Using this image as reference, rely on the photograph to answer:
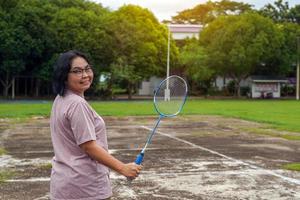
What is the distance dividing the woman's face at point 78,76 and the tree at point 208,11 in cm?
6123

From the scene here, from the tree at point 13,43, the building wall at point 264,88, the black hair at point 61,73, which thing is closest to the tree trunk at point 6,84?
the tree at point 13,43

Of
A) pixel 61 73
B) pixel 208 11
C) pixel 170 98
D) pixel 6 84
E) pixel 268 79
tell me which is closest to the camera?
pixel 61 73

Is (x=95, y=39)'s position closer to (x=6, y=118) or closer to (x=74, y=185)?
(x=6, y=118)

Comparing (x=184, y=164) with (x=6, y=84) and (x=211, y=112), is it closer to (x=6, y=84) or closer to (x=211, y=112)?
(x=211, y=112)

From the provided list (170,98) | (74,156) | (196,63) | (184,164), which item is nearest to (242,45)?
(196,63)

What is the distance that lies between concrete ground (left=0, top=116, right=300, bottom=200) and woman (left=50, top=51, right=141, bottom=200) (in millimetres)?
4012

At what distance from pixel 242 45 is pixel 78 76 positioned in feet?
153

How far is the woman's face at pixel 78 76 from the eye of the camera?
334 cm

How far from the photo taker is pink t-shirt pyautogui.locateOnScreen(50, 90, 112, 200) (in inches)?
126

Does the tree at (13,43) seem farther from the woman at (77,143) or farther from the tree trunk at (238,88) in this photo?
the woman at (77,143)

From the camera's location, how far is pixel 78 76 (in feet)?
11.0

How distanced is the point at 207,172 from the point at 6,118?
1588 centimetres

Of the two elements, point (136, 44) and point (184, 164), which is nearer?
point (184, 164)

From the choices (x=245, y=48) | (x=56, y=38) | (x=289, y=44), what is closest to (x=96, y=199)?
(x=56, y=38)
